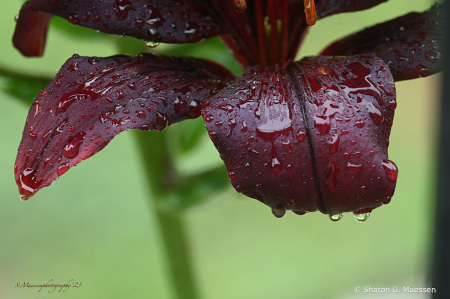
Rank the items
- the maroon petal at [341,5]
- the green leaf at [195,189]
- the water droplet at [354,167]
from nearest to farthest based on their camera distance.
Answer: the water droplet at [354,167]
the maroon petal at [341,5]
the green leaf at [195,189]

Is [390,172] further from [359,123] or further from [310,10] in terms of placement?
[310,10]

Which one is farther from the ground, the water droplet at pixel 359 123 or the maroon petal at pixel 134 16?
the maroon petal at pixel 134 16

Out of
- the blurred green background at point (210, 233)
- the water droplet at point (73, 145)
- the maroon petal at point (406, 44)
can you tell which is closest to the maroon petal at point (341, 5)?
the maroon petal at point (406, 44)

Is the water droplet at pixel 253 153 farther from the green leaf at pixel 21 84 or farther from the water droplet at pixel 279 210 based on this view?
the green leaf at pixel 21 84

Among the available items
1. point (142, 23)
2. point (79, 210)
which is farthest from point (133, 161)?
point (142, 23)

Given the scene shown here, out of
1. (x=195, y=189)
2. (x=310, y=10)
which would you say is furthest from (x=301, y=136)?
(x=195, y=189)

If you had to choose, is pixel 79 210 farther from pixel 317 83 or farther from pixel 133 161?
pixel 317 83

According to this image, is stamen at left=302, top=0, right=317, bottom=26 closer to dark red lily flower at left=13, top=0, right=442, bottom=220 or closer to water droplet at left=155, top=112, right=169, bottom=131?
dark red lily flower at left=13, top=0, right=442, bottom=220

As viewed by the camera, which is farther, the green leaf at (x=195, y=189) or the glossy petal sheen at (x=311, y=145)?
the green leaf at (x=195, y=189)
